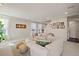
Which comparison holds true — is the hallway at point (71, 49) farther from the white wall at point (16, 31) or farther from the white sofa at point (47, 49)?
A: the white wall at point (16, 31)

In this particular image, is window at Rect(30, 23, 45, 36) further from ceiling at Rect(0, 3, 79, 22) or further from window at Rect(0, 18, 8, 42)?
window at Rect(0, 18, 8, 42)

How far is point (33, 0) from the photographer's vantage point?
194cm

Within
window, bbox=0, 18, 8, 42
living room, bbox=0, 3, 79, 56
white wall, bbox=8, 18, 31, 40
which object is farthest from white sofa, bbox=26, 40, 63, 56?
window, bbox=0, 18, 8, 42

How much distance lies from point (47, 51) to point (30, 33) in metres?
0.34

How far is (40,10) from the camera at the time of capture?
1.96 m

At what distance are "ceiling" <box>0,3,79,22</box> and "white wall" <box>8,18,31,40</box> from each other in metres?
0.07

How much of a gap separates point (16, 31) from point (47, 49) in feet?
1.62

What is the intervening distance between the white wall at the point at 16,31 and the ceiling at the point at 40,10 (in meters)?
0.07

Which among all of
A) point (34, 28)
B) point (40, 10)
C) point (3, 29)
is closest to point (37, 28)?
point (34, 28)

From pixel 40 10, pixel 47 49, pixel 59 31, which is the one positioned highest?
pixel 40 10

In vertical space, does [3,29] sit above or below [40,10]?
below

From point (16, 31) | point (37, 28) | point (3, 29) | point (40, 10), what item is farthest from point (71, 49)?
point (3, 29)

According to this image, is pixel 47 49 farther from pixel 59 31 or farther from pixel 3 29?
pixel 3 29

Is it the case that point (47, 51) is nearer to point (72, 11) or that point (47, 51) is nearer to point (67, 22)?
point (67, 22)
